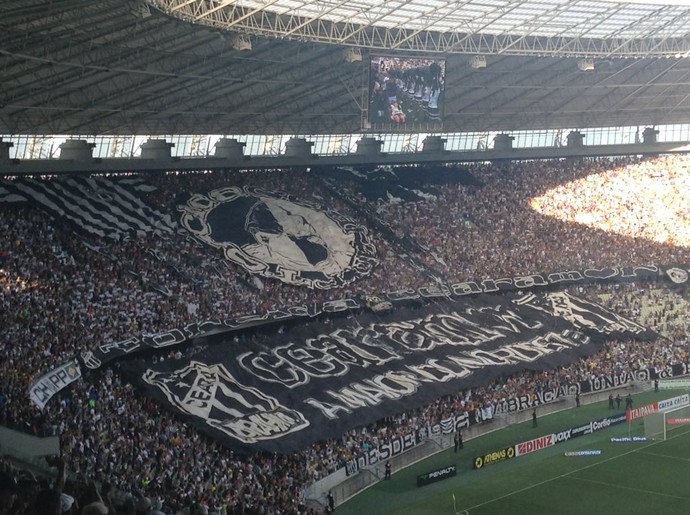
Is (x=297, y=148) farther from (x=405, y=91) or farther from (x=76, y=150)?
(x=76, y=150)

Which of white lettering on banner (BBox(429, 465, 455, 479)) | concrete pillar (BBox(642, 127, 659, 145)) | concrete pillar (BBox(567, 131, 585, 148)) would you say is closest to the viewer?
white lettering on banner (BBox(429, 465, 455, 479))

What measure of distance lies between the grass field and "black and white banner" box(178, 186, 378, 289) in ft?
40.4

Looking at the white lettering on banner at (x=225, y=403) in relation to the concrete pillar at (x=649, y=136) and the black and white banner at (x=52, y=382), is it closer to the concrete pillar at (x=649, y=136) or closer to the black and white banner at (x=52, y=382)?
the black and white banner at (x=52, y=382)

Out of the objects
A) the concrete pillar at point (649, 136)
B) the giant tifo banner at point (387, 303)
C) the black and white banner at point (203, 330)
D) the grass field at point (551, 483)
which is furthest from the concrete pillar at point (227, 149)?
the concrete pillar at point (649, 136)

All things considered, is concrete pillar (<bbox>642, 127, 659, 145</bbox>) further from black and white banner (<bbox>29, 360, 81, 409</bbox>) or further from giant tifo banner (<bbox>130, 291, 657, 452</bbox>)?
black and white banner (<bbox>29, 360, 81, 409</bbox>)

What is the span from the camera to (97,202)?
4728 cm

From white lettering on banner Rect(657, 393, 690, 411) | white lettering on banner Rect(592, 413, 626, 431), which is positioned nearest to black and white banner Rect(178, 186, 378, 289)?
white lettering on banner Rect(592, 413, 626, 431)

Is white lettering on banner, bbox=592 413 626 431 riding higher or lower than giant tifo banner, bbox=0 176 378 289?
lower

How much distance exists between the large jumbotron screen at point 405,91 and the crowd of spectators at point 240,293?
6.84 m

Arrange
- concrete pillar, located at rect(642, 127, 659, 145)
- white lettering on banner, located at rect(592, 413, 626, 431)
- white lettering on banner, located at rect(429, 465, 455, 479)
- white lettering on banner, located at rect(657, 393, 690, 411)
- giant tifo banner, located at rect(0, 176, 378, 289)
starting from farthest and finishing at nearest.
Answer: concrete pillar, located at rect(642, 127, 659, 145), giant tifo banner, located at rect(0, 176, 378, 289), white lettering on banner, located at rect(657, 393, 690, 411), white lettering on banner, located at rect(592, 413, 626, 431), white lettering on banner, located at rect(429, 465, 455, 479)

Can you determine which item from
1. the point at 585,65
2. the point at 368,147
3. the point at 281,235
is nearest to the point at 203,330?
the point at 281,235

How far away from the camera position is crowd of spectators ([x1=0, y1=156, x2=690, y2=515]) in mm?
30656

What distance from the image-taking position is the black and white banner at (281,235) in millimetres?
48062

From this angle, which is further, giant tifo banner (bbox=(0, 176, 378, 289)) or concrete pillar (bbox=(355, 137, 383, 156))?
concrete pillar (bbox=(355, 137, 383, 156))
